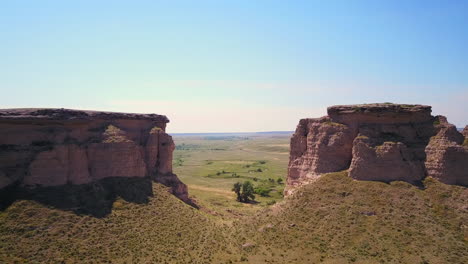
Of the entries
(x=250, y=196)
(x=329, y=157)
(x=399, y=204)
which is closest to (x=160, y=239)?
(x=329, y=157)

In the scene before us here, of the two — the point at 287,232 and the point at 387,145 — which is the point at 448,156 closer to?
the point at 387,145

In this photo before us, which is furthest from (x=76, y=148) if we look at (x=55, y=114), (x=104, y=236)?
(x=104, y=236)

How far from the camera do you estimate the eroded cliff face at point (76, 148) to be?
40438 mm

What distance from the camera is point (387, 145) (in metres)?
42.8

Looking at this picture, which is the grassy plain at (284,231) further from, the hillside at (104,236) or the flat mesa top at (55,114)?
the flat mesa top at (55,114)

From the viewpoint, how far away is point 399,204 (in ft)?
128

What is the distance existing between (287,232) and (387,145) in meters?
17.6

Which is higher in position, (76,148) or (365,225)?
(76,148)

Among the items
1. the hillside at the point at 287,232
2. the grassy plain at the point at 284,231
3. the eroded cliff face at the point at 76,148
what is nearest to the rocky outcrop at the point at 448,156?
the hillside at the point at 287,232

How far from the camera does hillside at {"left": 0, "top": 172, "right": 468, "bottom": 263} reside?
33.4 m

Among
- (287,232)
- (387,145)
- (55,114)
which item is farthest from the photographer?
(55,114)

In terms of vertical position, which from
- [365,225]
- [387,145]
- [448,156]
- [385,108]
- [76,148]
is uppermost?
[385,108]

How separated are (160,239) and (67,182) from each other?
49.3ft

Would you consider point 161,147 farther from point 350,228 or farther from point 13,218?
point 350,228
